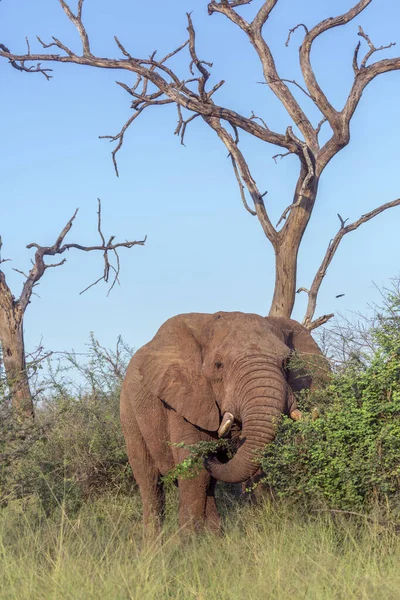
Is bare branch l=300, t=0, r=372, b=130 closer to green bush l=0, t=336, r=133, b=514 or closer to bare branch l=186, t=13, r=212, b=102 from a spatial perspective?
bare branch l=186, t=13, r=212, b=102

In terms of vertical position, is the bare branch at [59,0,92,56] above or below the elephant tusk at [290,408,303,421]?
above

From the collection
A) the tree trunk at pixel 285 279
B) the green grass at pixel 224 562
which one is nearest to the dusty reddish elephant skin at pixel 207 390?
the green grass at pixel 224 562

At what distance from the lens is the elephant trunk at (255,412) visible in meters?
8.29

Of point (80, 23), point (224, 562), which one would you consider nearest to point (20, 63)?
point (80, 23)

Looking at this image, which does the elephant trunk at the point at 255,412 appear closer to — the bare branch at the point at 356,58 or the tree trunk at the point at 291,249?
the tree trunk at the point at 291,249

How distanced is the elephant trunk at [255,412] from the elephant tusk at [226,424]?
0.64ft

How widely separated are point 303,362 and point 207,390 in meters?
0.91

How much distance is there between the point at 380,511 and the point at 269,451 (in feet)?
3.51

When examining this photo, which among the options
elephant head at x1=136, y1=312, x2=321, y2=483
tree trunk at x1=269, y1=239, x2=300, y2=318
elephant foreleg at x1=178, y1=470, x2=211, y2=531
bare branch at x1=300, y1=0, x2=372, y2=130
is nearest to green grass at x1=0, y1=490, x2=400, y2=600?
elephant foreleg at x1=178, y1=470, x2=211, y2=531

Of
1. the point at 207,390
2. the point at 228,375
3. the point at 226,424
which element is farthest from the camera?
the point at 207,390

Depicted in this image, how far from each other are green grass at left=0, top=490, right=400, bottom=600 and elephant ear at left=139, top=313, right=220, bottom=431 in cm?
108

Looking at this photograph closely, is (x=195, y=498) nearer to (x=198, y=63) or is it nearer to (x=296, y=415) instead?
(x=296, y=415)

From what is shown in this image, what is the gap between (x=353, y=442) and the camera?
8.07 meters

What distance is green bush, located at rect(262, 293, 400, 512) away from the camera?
7.86 metres
